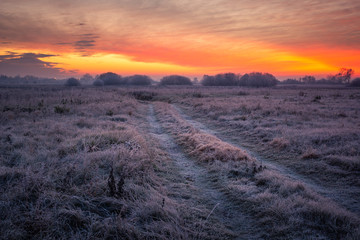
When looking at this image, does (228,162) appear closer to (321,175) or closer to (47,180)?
(321,175)

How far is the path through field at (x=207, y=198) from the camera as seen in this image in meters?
4.22

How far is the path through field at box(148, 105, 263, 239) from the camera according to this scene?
4.22 meters

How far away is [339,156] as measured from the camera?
297 inches

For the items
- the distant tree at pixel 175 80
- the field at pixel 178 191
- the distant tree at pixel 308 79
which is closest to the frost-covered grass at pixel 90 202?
the field at pixel 178 191

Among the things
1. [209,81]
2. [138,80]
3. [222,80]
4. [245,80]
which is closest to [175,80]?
[209,81]

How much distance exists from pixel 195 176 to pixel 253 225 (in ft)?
9.36

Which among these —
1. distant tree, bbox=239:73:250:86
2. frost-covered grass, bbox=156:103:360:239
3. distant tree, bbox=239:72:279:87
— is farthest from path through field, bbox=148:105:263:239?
distant tree, bbox=239:73:250:86

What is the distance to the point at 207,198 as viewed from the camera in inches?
213

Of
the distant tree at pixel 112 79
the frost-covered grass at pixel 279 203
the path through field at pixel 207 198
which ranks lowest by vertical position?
the path through field at pixel 207 198

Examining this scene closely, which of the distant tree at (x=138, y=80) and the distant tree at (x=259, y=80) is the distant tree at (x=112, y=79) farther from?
the distant tree at (x=259, y=80)

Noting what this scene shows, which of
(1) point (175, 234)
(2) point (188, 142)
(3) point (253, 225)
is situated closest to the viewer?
(1) point (175, 234)

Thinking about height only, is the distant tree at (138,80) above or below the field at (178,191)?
above

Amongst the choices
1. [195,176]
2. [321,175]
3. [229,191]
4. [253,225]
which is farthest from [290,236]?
[321,175]

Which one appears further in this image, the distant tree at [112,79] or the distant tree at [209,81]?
the distant tree at [112,79]
